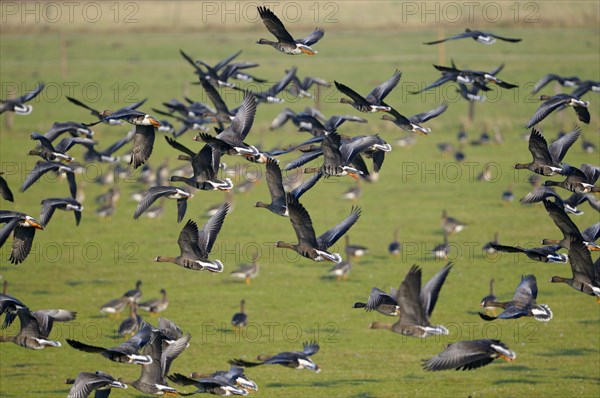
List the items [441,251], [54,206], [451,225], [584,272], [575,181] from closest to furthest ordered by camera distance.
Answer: [584,272], [575,181], [54,206], [441,251], [451,225]

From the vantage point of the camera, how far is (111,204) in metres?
46.4

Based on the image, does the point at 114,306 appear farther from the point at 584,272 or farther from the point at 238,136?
the point at 584,272

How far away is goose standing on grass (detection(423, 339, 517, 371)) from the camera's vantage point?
1792cm

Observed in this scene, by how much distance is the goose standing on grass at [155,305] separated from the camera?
32.6m

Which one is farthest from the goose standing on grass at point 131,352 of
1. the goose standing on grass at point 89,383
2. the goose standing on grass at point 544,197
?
the goose standing on grass at point 544,197

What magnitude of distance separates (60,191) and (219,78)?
23.5m

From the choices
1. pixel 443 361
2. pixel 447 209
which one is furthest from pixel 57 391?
pixel 447 209

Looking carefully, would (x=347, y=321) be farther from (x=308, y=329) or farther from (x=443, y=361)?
(x=443, y=361)

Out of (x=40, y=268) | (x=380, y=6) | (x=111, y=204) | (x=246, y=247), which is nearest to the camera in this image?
(x=40, y=268)

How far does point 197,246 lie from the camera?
2236 cm

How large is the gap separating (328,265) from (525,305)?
18.4 m

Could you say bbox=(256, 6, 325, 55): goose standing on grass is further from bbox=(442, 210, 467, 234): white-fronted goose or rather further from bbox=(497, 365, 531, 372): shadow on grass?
bbox=(442, 210, 467, 234): white-fronted goose

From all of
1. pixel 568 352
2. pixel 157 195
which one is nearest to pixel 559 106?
pixel 568 352

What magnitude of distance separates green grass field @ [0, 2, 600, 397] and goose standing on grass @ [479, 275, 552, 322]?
4836mm
